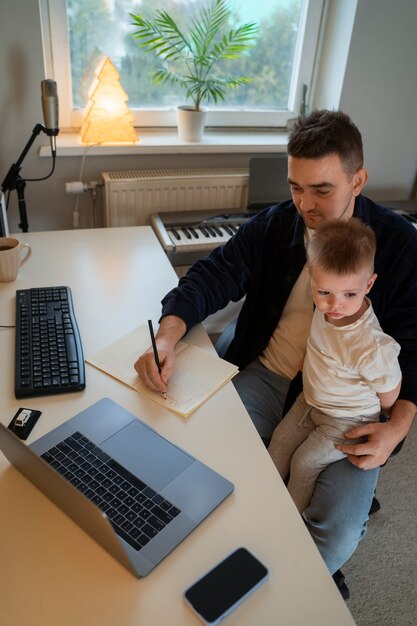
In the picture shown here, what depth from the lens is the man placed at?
1134 mm

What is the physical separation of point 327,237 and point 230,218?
1.14 meters

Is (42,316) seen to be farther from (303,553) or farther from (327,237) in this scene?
(303,553)

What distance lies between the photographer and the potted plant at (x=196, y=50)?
204 centimetres

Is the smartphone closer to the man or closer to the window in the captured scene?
the man

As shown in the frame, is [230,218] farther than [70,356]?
Yes

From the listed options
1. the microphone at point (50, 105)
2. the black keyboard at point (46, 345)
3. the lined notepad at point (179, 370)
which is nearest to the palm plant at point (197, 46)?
the microphone at point (50, 105)

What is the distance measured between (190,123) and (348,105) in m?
0.75

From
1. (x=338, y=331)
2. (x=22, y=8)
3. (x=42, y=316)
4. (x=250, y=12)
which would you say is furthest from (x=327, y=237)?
(x=250, y=12)

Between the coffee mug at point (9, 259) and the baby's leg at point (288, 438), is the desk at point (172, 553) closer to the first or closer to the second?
the baby's leg at point (288, 438)

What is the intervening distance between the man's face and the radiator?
38.3 inches

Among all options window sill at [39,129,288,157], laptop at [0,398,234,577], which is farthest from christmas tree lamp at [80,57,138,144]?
laptop at [0,398,234,577]

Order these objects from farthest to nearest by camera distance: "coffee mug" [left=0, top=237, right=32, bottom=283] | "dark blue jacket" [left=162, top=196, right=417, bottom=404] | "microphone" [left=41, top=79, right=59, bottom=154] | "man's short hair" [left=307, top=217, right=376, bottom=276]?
"microphone" [left=41, top=79, right=59, bottom=154]
"coffee mug" [left=0, top=237, right=32, bottom=283]
"dark blue jacket" [left=162, top=196, right=417, bottom=404]
"man's short hair" [left=307, top=217, right=376, bottom=276]

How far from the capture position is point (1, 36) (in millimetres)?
1762

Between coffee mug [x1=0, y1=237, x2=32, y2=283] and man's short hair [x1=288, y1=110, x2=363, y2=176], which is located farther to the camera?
coffee mug [x1=0, y1=237, x2=32, y2=283]
